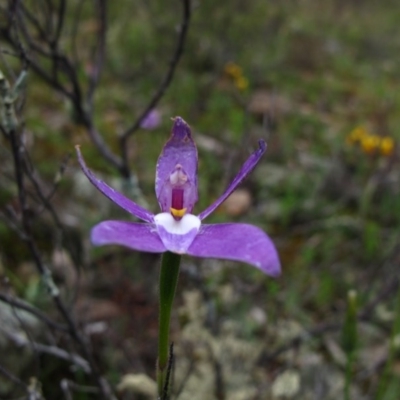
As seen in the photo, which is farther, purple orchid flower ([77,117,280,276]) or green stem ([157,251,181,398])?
green stem ([157,251,181,398])

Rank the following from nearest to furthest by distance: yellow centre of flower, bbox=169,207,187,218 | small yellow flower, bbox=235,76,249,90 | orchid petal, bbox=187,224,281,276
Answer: orchid petal, bbox=187,224,281,276, yellow centre of flower, bbox=169,207,187,218, small yellow flower, bbox=235,76,249,90

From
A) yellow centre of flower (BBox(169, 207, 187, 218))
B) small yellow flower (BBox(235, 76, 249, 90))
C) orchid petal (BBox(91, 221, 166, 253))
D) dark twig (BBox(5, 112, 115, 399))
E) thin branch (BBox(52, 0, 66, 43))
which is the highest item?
small yellow flower (BBox(235, 76, 249, 90))

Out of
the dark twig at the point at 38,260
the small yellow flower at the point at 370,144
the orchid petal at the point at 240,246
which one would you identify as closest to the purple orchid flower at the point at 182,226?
the orchid petal at the point at 240,246

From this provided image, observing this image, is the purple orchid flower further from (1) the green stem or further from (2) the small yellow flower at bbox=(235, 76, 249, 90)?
(2) the small yellow flower at bbox=(235, 76, 249, 90)

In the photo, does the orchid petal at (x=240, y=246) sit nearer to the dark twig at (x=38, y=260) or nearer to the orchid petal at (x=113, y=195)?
the orchid petal at (x=113, y=195)

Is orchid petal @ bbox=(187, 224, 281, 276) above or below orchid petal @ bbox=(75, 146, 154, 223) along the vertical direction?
below

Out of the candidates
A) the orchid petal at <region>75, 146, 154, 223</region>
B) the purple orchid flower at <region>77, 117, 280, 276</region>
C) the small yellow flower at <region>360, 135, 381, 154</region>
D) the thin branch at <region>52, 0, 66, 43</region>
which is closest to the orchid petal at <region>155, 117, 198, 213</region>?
the purple orchid flower at <region>77, 117, 280, 276</region>

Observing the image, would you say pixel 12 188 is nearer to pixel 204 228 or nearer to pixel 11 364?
pixel 11 364

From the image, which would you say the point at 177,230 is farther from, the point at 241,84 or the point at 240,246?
the point at 241,84
